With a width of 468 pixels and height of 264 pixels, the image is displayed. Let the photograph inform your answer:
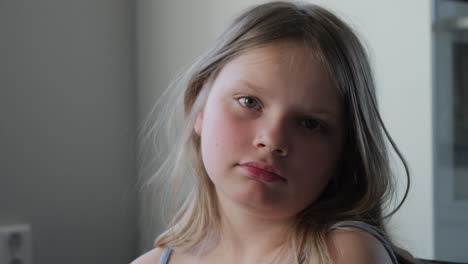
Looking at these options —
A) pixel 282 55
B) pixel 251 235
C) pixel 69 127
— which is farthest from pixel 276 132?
pixel 69 127

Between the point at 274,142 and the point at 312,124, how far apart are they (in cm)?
7

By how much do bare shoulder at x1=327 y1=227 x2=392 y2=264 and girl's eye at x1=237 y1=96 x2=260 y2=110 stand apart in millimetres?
194

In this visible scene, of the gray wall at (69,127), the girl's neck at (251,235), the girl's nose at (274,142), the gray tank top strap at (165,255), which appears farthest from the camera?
the gray wall at (69,127)

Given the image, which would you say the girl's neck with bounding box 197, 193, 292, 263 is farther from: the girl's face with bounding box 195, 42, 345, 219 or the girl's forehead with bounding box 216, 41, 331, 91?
the girl's forehead with bounding box 216, 41, 331, 91

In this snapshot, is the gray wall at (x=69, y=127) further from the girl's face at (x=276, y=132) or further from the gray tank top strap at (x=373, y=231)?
the gray tank top strap at (x=373, y=231)

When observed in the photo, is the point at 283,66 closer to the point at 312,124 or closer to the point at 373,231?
the point at 312,124

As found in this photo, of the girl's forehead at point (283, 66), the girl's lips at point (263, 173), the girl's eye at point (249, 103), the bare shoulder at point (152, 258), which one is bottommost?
the bare shoulder at point (152, 258)

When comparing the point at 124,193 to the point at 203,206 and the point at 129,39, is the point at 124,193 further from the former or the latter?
the point at 203,206

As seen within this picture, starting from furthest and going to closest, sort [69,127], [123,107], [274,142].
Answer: [123,107], [69,127], [274,142]

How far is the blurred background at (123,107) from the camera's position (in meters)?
1.18

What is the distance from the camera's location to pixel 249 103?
2.59 feet

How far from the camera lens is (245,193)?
0.77 m

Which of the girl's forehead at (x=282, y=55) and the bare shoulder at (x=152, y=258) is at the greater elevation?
the girl's forehead at (x=282, y=55)

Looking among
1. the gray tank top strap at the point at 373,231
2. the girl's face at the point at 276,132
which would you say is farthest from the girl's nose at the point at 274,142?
the gray tank top strap at the point at 373,231
